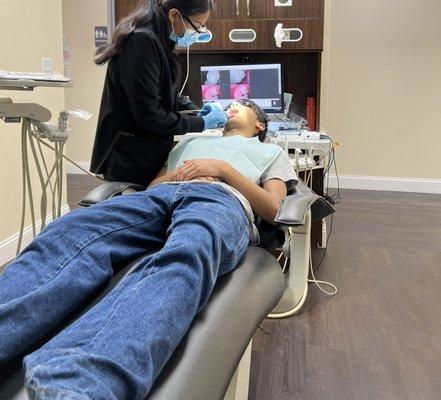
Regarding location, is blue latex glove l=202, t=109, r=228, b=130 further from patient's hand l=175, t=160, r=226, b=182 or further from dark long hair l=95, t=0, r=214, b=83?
patient's hand l=175, t=160, r=226, b=182

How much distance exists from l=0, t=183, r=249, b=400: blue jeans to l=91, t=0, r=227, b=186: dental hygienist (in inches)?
14.0

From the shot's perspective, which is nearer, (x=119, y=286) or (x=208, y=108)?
(x=119, y=286)

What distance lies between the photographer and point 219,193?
1219 mm

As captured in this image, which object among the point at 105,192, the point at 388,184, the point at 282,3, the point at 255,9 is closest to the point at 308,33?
the point at 282,3

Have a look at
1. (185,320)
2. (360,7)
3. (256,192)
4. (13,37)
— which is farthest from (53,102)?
(360,7)

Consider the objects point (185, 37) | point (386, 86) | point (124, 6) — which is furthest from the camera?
point (386, 86)

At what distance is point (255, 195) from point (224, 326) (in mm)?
531

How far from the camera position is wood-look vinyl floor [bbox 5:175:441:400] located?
143cm

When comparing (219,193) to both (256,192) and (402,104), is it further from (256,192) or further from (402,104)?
(402,104)

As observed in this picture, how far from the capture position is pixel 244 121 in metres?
1.74

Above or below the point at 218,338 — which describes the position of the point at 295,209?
above

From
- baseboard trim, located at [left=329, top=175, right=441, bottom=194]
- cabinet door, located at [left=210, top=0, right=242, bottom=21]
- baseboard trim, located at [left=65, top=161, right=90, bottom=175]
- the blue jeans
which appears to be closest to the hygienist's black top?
the blue jeans

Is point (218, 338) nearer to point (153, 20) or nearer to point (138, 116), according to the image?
point (138, 116)

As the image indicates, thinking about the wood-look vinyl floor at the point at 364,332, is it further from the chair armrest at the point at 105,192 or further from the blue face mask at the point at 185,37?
the blue face mask at the point at 185,37
